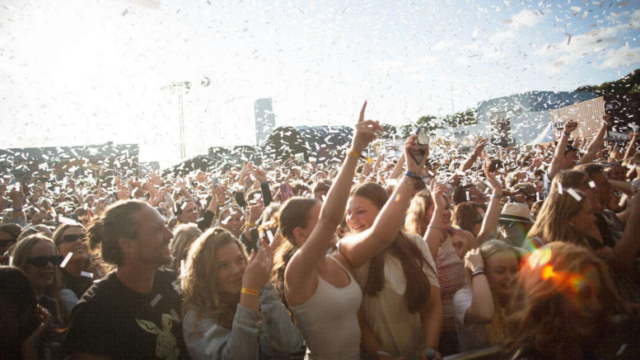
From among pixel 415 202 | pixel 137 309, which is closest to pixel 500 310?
pixel 415 202

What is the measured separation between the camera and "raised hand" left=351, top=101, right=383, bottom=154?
207 centimetres

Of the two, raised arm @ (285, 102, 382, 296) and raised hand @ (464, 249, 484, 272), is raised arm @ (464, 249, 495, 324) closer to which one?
raised hand @ (464, 249, 484, 272)

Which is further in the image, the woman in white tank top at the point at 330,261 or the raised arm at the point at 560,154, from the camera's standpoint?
the raised arm at the point at 560,154

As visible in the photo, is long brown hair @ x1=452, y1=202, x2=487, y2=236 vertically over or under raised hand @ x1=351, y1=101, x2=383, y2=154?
under

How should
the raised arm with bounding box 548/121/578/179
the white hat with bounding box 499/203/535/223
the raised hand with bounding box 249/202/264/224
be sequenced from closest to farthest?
the white hat with bounding box 499/203/535/223 → the raised hand with bounding box 249/202/264/224 → the raised arm with bounding box 548/121/578/179

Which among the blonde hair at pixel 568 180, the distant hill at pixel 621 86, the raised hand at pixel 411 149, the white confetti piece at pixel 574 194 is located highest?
the distant hill at pixel 621 86

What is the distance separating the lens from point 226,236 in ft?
9.02

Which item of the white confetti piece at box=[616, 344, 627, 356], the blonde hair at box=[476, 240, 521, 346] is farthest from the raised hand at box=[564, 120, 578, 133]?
the white confetti piece at box=[616, 344, 627, 356]

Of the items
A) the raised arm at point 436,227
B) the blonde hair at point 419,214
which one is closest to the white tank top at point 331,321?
the raised arm at point 436,227

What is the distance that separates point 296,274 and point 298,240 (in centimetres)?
47

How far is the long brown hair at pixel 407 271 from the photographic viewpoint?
2.47m

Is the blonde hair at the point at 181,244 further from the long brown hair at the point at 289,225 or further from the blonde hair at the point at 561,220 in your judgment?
the blonde hair at the point at 561,220

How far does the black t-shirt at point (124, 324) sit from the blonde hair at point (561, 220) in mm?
2813

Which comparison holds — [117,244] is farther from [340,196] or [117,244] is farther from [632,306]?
[632,306]
